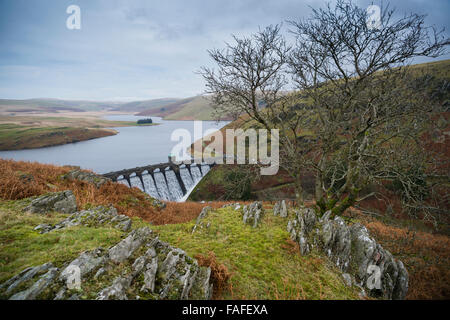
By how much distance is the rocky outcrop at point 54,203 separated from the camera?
6804mm

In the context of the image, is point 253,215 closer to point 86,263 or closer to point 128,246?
point 128,246

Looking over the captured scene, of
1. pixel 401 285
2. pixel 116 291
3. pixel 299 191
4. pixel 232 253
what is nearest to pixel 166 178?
pixel 299 191

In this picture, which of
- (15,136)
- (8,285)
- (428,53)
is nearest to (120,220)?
(8,285)

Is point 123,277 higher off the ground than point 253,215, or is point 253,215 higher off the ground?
point 123,277

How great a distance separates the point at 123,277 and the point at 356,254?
265 inches

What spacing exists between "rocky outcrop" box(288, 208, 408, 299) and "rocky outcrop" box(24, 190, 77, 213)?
28.9ft

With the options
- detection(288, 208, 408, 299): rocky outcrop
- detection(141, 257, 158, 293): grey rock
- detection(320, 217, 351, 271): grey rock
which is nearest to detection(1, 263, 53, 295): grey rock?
detection(141, 257, 158, 293): grey rock

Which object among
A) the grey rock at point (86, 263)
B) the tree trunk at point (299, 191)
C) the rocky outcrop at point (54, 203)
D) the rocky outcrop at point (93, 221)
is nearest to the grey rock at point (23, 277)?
the grey rock at point (86, 263)

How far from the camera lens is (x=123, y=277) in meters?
3.55

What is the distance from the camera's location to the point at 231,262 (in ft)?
17.4

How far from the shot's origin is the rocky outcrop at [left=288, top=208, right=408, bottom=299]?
5340mm

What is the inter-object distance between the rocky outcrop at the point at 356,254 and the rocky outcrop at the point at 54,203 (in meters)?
8.81
